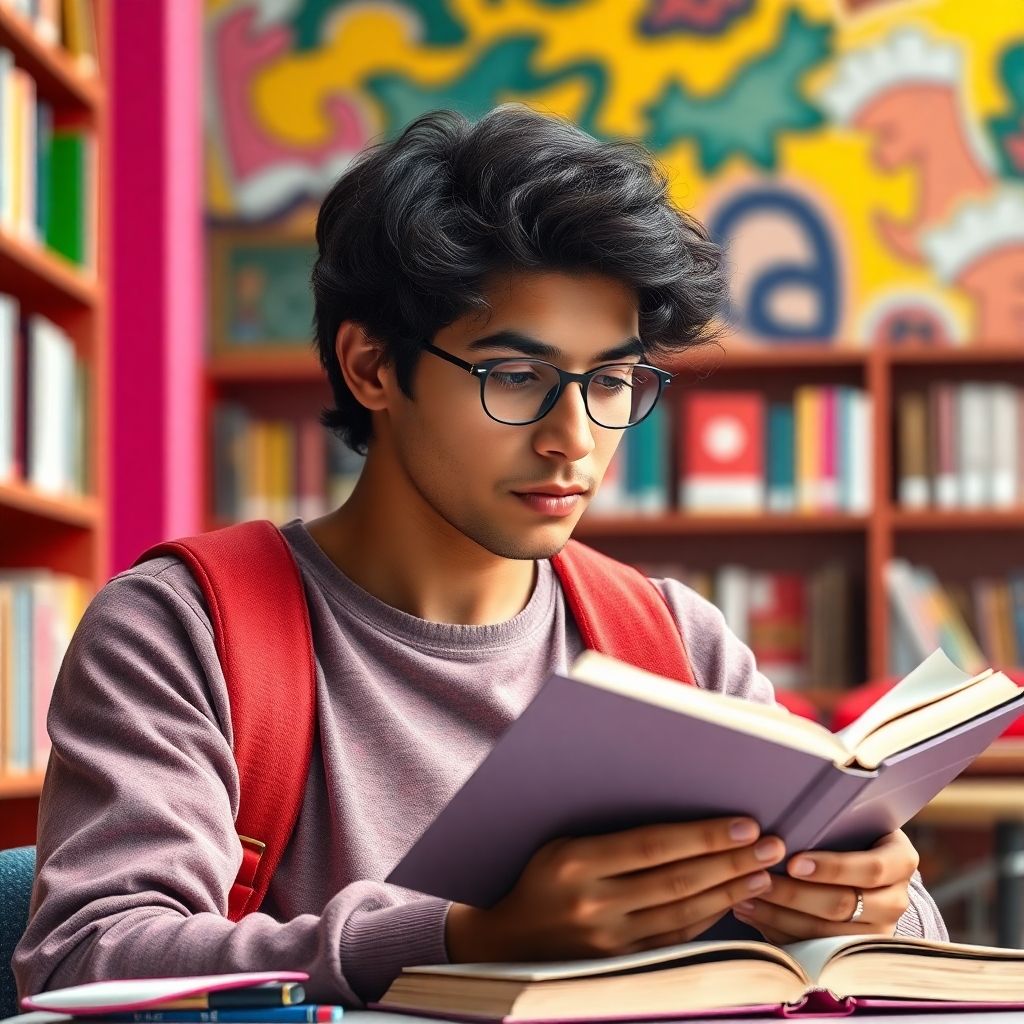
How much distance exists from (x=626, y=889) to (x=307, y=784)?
452 mm

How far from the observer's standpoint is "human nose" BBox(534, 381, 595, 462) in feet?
4.09

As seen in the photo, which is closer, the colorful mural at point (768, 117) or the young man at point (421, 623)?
the young man at point (421, 623)

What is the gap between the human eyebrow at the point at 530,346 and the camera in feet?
4.09

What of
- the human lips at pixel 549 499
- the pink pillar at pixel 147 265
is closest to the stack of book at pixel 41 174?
the pink pillar at pixel 147 265

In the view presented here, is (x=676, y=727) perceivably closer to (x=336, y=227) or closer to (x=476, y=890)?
(x=476, y=890)

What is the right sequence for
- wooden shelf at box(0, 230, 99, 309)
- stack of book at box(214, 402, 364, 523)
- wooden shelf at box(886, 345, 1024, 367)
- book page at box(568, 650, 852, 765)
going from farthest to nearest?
1. stack of book at box(214, 402, 364, 523)
2. wooden shelf at box(886, 345, 1024, 367)
3. wooden shelf at box(0, 230, 99, 309)
4. book page at box(568, 650, 852, 765)

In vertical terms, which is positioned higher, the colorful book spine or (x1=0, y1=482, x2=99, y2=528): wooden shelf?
the colorful book spine

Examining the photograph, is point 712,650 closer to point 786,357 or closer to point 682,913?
point 682,913

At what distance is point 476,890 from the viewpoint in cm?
90

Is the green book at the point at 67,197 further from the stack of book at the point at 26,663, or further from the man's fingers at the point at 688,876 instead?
the man's fingers at the point at 688,876

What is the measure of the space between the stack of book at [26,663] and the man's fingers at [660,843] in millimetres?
1859

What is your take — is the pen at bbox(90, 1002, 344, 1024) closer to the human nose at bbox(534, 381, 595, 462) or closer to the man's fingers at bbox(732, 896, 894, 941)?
the man's fingers at bbox(732, 896, 894, 941)

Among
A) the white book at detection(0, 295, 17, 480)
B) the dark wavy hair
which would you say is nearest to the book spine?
the dark wavy hair

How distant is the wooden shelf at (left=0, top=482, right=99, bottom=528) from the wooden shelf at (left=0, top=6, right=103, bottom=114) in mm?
757
